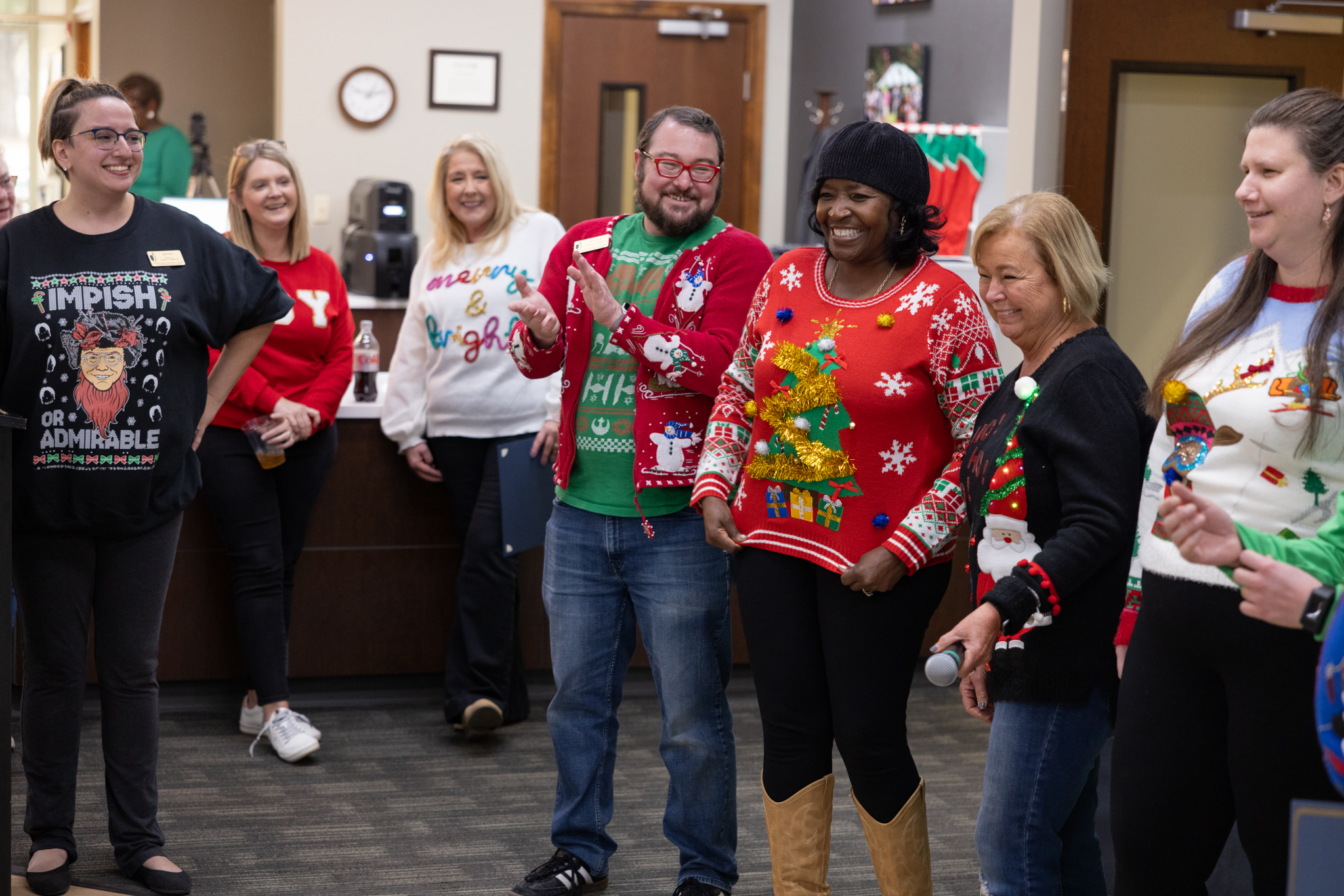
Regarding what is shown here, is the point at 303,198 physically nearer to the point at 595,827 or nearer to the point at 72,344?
the point at 72,344

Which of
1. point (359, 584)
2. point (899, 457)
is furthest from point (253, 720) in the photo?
point (899, 457)

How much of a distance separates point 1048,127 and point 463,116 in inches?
159

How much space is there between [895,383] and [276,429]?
1.83 metres

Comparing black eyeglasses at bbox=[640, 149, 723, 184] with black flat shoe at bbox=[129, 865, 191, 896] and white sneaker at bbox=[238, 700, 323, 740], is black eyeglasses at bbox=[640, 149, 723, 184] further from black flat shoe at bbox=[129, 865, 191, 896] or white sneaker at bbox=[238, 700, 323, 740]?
white sneaker at bbox=[238, 700, 323, 740]

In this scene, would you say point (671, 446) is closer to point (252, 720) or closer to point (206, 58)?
point (252, 720)

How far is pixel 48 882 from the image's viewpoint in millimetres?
2430

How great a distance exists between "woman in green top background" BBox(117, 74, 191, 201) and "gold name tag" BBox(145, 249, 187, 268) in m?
5.03

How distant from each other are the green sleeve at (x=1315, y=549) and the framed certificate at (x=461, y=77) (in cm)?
644

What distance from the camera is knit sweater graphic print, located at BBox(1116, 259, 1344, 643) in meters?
1.43

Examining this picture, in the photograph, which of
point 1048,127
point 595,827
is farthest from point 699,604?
point 1048,127

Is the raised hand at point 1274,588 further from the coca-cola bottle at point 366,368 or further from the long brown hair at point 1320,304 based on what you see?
the coca-cola bottle at point 366,368

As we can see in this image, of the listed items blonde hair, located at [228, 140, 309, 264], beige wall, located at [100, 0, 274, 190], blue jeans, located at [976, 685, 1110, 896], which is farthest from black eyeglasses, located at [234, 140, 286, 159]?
beige wall, located at [100, 0, 274, 190]

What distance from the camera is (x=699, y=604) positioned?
2346 mm

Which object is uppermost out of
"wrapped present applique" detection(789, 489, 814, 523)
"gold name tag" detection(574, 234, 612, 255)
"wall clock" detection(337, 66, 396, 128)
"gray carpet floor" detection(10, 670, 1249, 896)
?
"wall clock" detection(337, 66, 396, 128)
